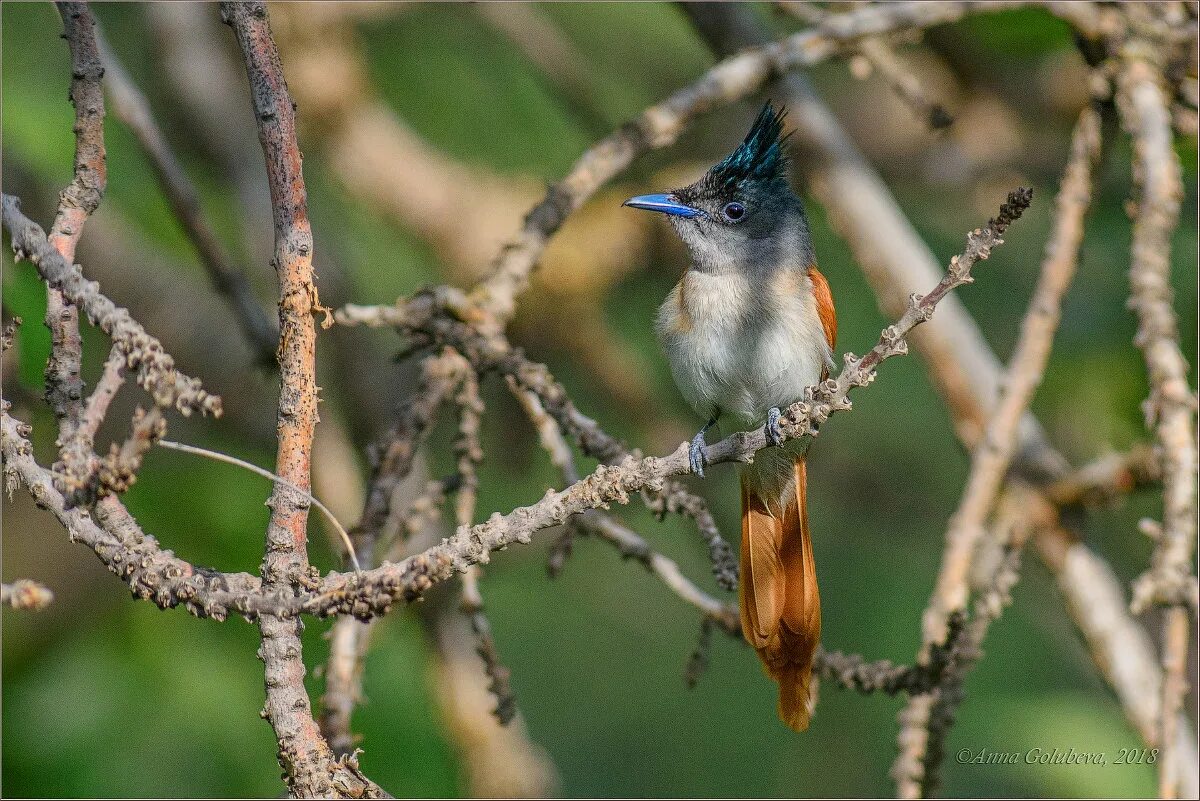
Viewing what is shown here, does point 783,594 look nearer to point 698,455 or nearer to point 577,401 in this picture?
point 698,455

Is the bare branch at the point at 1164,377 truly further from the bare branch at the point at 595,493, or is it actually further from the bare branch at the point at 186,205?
the bare branch at the point at 186,205

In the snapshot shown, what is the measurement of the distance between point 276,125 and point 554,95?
3.25 metres

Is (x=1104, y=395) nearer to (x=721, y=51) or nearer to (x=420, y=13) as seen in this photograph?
(x=721, y=51)

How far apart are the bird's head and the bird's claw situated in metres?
0.54

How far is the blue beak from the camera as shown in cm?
349

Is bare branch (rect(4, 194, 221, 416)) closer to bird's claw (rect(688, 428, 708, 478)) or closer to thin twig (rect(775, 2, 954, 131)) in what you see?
bird's claw (rect(688, 428, 708, 478))

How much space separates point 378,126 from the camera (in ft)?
15.5

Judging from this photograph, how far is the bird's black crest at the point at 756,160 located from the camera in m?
3.54

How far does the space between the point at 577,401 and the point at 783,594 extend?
2.36m

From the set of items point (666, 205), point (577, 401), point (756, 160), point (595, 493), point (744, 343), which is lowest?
point (595, 493)

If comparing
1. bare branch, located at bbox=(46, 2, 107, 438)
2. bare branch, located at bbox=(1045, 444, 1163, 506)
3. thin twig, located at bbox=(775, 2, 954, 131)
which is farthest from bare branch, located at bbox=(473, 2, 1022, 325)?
bare branch, located at bbox=(1045, 444, 1163, 506)

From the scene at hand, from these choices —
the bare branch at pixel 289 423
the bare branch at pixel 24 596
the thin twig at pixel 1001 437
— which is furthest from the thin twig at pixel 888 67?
the bare branch at pixel 24 596

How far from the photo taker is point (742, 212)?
3.67 meters

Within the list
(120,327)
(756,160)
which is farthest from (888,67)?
(120,327)
